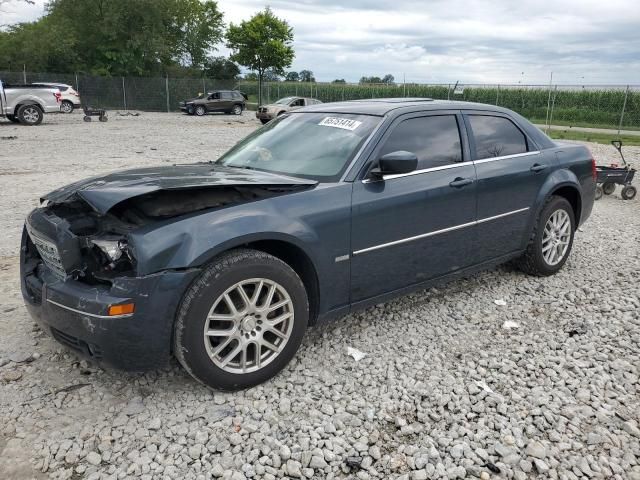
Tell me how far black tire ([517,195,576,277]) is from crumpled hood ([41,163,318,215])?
2.53m

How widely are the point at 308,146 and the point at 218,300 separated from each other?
4.95ft

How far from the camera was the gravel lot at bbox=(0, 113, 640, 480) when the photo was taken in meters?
2.59

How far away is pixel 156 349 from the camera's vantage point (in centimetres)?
280

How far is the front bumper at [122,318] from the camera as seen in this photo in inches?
106

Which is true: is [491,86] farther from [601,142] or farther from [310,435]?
[310,435]

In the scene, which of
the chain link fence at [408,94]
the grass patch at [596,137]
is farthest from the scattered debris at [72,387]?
the chain link fence at [408,94]

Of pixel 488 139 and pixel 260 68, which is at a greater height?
pixel 260 68

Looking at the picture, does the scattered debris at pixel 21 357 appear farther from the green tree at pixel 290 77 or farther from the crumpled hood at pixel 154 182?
the green tree at pixel 290 77

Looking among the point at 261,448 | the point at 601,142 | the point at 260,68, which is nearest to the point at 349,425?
the point at 261,448

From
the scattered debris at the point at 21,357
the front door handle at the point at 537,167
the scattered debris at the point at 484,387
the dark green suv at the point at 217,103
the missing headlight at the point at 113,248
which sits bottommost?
the scattered debris at the point at 21,357

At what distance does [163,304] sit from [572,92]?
32.9 m

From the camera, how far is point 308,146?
3.90 metres

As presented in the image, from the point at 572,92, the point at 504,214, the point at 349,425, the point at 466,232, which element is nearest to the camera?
the point at 349,425

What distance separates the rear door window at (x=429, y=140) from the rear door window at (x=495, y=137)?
25 cm
